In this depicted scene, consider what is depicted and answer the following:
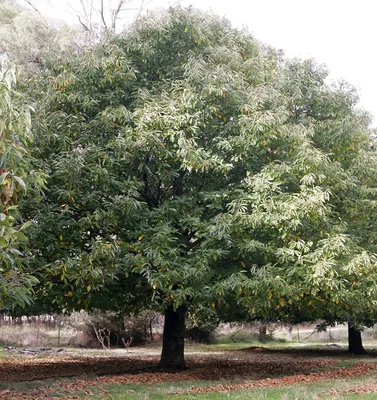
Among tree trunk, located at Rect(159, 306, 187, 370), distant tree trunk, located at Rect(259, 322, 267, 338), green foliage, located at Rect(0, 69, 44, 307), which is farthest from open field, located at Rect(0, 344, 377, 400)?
distant tree trunk, located at Rect(259, 322, 267, 338)

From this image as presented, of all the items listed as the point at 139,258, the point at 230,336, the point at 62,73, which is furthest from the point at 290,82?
the point at 230,336

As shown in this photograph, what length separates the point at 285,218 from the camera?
11078 mm

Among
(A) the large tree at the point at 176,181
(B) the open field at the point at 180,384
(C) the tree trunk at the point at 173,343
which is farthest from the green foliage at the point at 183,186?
(B) the open field at the point at 180,384

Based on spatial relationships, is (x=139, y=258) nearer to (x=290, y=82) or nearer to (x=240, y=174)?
(x=240, y=174)

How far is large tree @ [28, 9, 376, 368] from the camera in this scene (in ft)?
36.7

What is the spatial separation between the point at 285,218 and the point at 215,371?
24.7 ft

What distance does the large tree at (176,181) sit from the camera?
441 inches

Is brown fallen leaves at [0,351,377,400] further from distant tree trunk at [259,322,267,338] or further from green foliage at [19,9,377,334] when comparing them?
distant tree trunk at [259,322,267,338]

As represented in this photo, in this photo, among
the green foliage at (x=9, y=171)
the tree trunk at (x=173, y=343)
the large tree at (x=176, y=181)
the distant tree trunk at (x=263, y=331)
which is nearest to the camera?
the green foliage at (x=9, y=171)

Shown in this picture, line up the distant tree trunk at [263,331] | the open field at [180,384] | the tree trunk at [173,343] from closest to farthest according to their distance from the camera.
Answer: the open field at [180,384], the tree trunk at [173,343], the distant tree trunk at [263,331]

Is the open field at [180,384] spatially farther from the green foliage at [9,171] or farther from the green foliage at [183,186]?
the green foliage at [9,171]

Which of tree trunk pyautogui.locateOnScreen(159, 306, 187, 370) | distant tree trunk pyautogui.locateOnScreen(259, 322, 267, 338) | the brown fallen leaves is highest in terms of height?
tree trunk pyautogui.locateOnScreen(159, 306, 187, 370)

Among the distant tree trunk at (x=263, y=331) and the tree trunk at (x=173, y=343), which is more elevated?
the tree trunk at (x=173, y=343)

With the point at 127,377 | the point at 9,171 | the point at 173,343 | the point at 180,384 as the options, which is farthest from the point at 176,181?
the point at 9,171
